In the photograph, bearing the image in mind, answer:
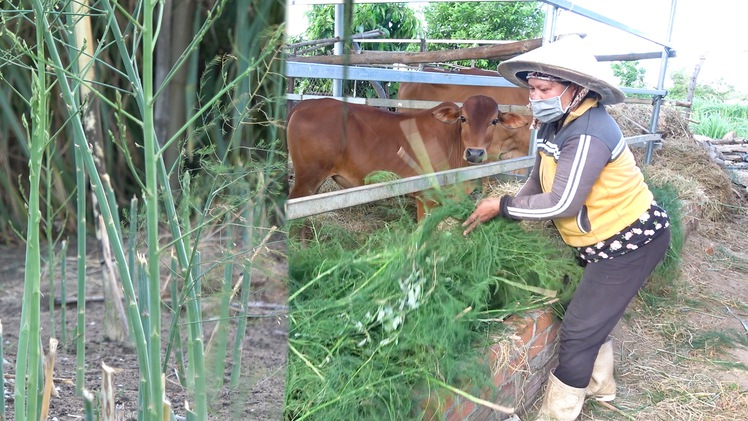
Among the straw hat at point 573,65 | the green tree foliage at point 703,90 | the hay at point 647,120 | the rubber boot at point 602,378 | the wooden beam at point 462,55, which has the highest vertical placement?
the straw hat at point 573,65

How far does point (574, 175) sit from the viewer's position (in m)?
1.93

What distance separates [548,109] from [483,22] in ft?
21.5

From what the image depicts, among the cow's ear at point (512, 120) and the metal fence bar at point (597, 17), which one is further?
the cow's ear at point (512, 120)

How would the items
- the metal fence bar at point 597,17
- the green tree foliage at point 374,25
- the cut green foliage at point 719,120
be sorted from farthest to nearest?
the cut green foliage at point 719,120, the green tree foliage at point 374,25, the metal fence bar at point 597,17

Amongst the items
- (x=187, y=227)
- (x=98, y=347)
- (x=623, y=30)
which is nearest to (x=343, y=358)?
(x=98, y=347)

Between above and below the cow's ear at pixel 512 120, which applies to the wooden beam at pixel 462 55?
above

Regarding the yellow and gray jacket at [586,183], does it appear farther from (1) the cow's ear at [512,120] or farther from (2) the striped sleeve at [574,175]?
(1) the cow's ear at [512,120]

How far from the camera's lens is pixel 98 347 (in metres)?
0.91

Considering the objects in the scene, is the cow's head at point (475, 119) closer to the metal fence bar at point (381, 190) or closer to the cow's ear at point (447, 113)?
the cow's ear at point (447, 113)

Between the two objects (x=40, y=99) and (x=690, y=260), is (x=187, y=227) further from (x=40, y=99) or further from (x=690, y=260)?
(x=690, y=260)

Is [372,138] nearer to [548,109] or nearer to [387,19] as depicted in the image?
[548,109]

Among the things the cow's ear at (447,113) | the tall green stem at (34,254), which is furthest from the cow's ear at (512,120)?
the tall green stem at (34,254)

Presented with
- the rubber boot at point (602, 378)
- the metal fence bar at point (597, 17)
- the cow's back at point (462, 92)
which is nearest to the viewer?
the rubber boot at point (602, 378)

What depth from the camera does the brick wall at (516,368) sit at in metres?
1.79
